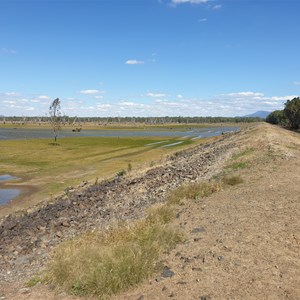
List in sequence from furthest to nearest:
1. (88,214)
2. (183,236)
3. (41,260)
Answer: (88,214)
(41,260)
(183,236)

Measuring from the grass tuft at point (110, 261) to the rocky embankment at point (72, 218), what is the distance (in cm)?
239

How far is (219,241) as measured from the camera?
11.4 metres

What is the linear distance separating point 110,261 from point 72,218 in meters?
9.45

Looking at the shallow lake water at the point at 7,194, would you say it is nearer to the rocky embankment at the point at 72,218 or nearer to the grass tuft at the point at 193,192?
the rocky embankment at the point at 72,218

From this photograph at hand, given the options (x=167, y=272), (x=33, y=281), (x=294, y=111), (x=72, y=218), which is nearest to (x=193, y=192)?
(x=72, y=218)

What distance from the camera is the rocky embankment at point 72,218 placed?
14.3m

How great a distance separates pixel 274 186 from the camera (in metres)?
16.9

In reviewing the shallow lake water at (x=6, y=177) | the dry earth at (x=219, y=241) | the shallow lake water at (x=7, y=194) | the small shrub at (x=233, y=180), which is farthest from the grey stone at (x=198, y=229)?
the shallow lake water at (x=6, y=177)

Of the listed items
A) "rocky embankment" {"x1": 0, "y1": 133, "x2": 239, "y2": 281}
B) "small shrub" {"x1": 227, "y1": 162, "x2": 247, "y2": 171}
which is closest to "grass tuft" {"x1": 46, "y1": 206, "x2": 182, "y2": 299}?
"rocky embankment" {"x1": 0, "y1": 133, "x2": 239, "y2": 281}

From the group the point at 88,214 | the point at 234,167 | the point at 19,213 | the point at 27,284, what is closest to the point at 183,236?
the point at 27,284

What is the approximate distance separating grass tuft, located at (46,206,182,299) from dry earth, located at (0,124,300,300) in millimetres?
326

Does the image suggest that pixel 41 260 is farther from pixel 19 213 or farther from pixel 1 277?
pixel 19 213

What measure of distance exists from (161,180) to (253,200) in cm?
955

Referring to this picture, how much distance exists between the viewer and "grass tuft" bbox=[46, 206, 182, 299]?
9.54 metres
